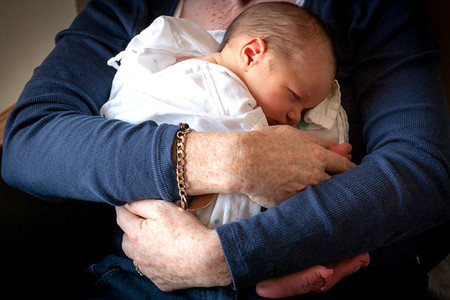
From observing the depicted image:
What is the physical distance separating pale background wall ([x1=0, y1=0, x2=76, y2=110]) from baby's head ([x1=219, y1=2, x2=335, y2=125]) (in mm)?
1164

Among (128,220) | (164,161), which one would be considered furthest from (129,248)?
(164,161)

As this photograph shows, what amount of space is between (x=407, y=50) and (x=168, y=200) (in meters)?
0.86

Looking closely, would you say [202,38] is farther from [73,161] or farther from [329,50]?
[73,161]

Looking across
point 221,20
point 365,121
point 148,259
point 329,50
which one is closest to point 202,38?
point 221,20

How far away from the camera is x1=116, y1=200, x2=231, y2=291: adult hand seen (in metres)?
0.75

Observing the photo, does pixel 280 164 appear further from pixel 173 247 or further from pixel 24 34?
pixel 24 34

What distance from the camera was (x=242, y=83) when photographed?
3.14 feet

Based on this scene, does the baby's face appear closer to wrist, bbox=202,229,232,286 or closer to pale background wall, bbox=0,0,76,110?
wrist, bbox=202,229,232,286

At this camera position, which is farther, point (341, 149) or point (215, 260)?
point (341, 149)

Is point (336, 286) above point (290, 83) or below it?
below

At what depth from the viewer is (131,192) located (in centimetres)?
80

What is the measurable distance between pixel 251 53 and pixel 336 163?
38 centimetres

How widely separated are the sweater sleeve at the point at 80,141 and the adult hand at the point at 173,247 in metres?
0.05

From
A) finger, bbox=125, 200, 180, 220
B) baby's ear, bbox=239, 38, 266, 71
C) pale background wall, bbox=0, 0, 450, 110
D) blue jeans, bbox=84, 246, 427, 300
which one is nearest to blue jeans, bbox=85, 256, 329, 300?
blue jeans, bbox=84, 246, 427, 300
